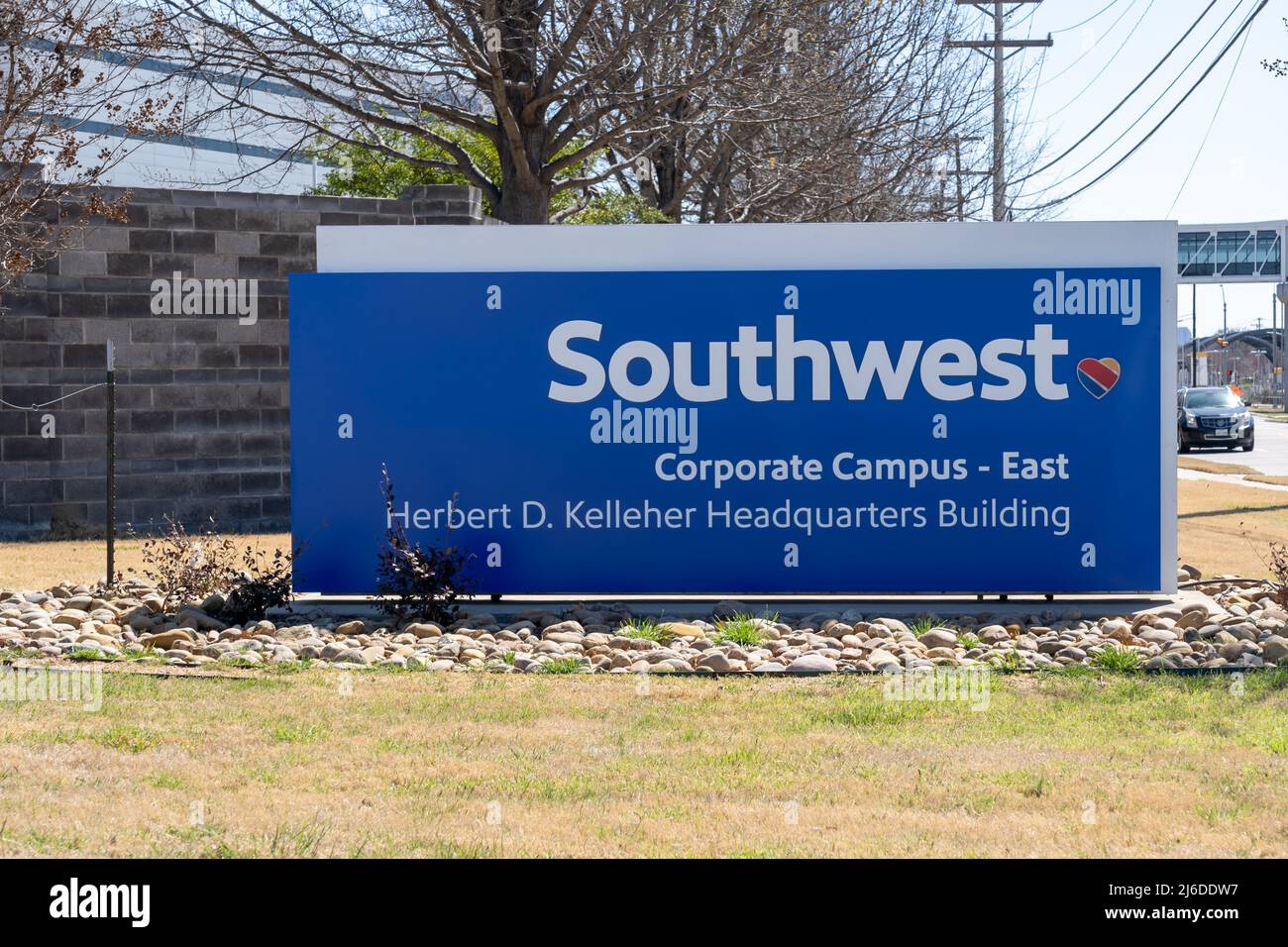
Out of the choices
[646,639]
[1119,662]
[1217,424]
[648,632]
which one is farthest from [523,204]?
[1217,424]

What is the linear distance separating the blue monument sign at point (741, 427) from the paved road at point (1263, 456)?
21.5 m

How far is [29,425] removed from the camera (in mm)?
16531

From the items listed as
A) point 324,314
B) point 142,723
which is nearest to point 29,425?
point 324,314

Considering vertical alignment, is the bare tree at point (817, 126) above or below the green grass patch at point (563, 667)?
above

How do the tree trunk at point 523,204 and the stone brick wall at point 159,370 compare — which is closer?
the stone brick wall at point 159,370

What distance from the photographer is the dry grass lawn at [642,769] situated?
5.27 meters

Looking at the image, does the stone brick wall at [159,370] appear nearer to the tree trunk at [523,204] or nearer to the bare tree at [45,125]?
the bare tree at [45,125]

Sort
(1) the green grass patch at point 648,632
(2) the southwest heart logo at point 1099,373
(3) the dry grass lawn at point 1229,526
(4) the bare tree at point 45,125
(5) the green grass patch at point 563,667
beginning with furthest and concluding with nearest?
(3) the dry grass lawn at point 1229,526, (4) the bare tree at point 45,125, (2) the southwest heart logo at point 1099,373, (1) the green grass patch at point 648,632, (5) the green grass patch at point 563,667

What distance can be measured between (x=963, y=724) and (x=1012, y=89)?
1269 inches

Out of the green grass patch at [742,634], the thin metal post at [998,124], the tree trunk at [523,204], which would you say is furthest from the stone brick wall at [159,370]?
the thin metal post at [998,124]

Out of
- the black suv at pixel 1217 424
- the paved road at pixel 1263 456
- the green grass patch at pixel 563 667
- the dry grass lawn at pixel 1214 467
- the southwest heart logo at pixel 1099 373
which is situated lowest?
the green grass patch at pixel 563 667

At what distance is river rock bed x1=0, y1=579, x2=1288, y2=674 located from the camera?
916 cm

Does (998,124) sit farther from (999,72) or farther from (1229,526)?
(1229,526)

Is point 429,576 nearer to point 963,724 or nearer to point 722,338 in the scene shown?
point 722,338
